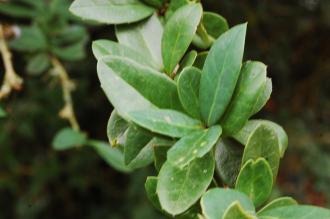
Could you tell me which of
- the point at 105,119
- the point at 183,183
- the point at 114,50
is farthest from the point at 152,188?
the point at 105,119

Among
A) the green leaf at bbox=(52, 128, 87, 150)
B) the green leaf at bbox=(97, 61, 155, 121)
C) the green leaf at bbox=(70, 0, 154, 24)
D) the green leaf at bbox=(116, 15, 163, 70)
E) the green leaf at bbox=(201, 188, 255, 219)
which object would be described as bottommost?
the green leaf at bbox=(52, 128, 87, 150)

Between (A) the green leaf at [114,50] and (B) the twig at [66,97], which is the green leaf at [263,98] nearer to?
(A) the green leaf at [114,50]

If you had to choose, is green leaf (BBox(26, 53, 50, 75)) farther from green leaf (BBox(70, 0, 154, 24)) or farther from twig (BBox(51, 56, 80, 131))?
green leaf (BBox(70, 0, 154, 24))

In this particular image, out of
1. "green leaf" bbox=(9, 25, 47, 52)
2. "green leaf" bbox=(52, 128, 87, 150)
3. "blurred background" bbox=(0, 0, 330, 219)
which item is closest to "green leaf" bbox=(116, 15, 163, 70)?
"green leaf" bbox=(52, 128, 87, 150)

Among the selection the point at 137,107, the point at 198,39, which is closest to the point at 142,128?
the point at 137,107

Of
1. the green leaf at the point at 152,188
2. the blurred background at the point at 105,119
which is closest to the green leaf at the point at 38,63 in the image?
the blurred background at the point at 105,119

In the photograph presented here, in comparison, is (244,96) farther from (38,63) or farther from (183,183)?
(38,63)
